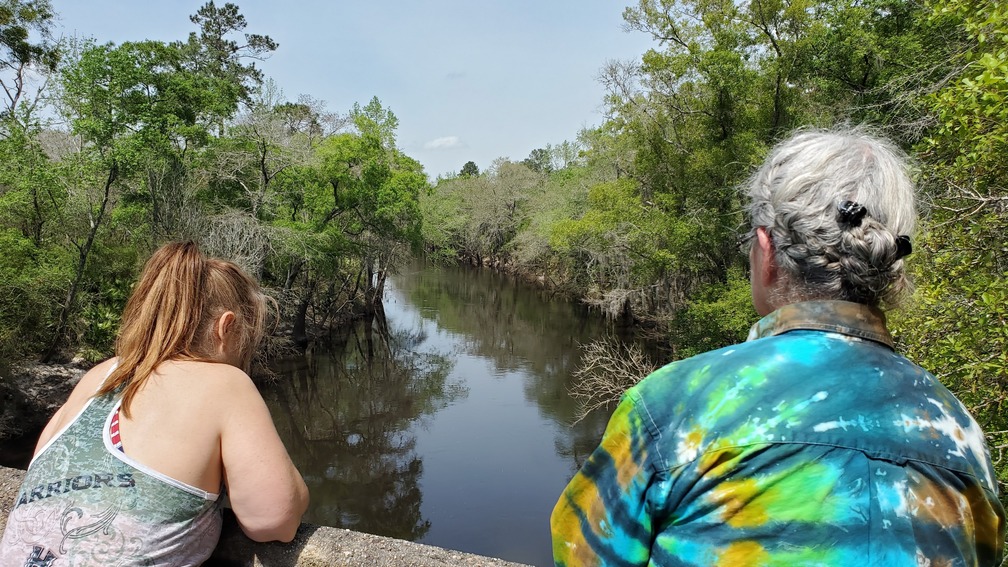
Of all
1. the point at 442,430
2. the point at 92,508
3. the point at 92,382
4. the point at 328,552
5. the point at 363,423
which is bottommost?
the point at 363,423

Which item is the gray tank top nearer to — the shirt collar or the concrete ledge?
the concrete ledge

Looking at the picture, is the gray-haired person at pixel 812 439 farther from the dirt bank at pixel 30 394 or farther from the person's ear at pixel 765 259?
the dirt bank at pixel 30 394

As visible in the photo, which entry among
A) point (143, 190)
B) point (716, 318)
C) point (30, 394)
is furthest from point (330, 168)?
point (716, 318)

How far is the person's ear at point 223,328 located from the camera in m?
1.55

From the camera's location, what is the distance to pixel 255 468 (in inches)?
54.1

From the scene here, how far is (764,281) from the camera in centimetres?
112

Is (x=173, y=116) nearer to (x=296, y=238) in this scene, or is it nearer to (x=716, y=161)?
(x=296, y=238)

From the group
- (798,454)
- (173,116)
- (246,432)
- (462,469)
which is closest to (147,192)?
(173,116)

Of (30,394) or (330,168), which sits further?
(330,168)

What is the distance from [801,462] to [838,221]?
452 mm

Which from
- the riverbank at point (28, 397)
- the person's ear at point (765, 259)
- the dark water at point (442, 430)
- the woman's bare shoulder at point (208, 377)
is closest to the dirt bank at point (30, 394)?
the riverbank at point (28, 397)

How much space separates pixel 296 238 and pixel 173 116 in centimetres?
431

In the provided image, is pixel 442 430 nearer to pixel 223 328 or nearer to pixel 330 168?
pixel 330 168

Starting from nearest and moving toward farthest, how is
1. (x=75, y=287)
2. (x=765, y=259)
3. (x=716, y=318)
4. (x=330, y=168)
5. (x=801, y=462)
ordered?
(x=801, y=462) → (x=765, y=259) → (x=75, y=287) → (x=716, y=318) → (x=330, y=168)
